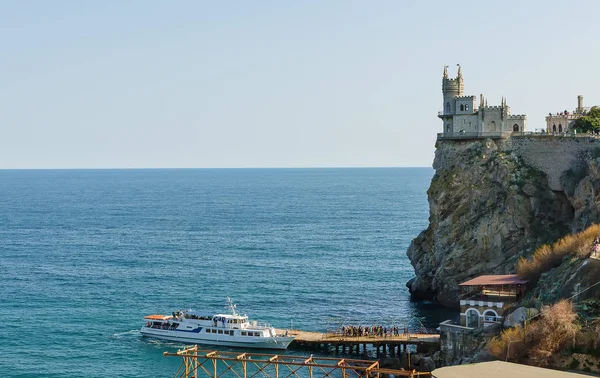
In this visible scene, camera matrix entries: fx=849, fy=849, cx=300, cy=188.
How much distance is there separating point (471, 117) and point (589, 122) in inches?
564

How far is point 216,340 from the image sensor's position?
8538 cm

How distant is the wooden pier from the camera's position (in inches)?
3123

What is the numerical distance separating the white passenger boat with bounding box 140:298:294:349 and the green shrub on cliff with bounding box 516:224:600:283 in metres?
23.6

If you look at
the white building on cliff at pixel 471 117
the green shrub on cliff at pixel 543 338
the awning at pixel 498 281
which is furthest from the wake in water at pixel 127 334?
the white building on cliff at pixel 471 117

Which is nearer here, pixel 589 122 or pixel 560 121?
pixel 589 122

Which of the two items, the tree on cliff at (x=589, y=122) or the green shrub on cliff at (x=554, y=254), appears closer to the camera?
the green shrub on cliff at (x=554, y=254)

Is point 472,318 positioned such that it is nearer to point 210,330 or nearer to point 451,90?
point 210,330

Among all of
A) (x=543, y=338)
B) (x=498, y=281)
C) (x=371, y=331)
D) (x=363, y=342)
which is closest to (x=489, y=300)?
(x=498, y=281)

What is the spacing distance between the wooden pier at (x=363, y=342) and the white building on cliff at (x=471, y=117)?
32.2m

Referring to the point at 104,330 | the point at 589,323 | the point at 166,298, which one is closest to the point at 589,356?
the point at 589,323

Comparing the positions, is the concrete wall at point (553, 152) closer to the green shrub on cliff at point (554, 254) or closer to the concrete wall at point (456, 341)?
the green shrub on cliff at point (554, 254)

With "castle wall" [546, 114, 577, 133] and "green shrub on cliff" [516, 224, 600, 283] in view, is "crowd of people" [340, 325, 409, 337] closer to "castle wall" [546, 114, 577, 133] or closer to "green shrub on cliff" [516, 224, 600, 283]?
"green shrub on cliff" [516, 224, 600, 283]

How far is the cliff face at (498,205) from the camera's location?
306 ft

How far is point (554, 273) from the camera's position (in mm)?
71875
